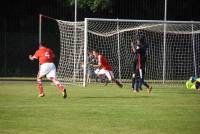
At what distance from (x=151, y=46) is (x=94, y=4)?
6.76 metres

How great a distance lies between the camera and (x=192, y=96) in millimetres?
26531

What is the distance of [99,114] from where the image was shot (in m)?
18.5

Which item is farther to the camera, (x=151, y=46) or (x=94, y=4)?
(x=94, y=4)

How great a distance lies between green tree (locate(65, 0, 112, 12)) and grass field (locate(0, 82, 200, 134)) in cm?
1940

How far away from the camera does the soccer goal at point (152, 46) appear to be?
121ft

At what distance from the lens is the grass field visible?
1537cm

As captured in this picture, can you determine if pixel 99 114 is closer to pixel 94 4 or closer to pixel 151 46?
pixel 151 46

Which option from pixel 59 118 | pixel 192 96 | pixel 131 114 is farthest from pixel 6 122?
pixel 192 96

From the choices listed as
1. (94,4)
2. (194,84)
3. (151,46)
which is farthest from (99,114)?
(94,4)

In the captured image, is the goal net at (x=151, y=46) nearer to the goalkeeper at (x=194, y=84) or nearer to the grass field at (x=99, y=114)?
the goalkeeper at (x=194, y=84)

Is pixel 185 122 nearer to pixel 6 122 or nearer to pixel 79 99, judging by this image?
pixel 6 122

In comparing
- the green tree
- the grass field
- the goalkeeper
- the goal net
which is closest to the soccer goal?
the goal net

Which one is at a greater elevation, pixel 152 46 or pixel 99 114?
pixel 152 46

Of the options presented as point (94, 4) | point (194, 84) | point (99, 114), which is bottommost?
point (194, 84)
